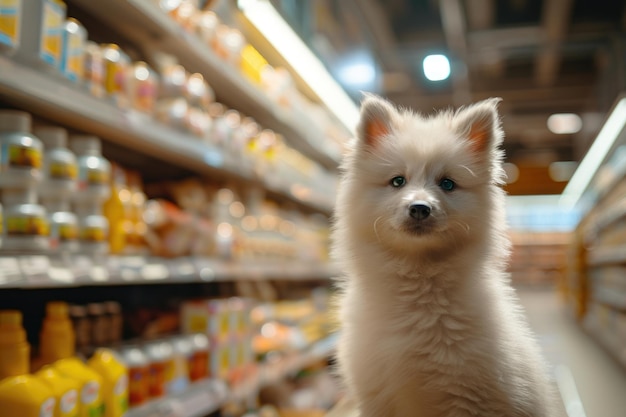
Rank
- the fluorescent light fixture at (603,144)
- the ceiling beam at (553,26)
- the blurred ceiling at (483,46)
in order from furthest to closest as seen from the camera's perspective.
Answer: the ceiling beam at (553,26), the blurred ceiling at (483,46), the fluorescent light fixture at (603,144)

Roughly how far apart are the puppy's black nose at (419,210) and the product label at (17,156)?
985 millimetres

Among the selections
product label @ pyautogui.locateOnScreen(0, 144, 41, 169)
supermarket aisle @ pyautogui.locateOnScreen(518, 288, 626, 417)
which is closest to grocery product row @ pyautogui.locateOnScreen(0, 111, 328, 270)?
product label @ pyautogui.locateOnScreen(0, 144, 41, 169)

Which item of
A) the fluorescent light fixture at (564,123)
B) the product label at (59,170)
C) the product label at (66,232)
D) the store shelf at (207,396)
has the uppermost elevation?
the fluorescent light fixture at (564,123)

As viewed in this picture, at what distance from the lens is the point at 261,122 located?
3783 mm

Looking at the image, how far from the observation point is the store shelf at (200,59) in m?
2.13

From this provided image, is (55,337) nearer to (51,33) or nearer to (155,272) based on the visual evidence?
(155,272)

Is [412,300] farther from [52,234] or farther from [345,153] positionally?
[52,234]

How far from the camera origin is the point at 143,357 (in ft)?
6.61

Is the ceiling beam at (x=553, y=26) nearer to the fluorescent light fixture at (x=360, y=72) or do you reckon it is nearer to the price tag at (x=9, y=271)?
the fluorescent light fixture at (x=360, y=72)

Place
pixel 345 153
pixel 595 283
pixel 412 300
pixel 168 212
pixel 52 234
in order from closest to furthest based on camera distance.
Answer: pixel 412 300
pixel 345 153
pixel 52 234
pixel 168 212
pixel 595 283

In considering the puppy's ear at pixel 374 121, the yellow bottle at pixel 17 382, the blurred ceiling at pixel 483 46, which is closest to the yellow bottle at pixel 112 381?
the yellow bottle at pixel 17 382

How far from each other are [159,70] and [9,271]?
1356mm

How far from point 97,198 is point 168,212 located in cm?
57

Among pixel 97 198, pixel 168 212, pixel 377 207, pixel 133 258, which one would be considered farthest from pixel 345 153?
pixel 168 212
